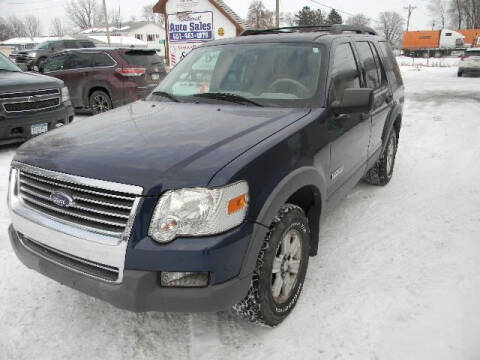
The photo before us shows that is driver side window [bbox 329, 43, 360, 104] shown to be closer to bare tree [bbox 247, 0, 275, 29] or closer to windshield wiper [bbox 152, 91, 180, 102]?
windshield wiper [bbox 152, 91, 180, 102]

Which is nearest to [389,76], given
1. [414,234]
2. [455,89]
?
[414,234]

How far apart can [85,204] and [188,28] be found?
1394 centimetres

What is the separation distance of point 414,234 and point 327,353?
1.88 meters

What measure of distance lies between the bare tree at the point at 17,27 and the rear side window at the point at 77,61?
123m

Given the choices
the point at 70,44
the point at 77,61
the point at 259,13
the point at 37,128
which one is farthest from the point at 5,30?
the point at 37,128

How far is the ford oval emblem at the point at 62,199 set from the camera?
7.27 feet

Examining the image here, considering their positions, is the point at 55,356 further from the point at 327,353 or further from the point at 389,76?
the point at 389,76

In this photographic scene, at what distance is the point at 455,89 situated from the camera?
1557 centimetres

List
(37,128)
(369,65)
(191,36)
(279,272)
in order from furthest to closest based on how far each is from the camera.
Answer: (191,36), (37,128), (369,65), (279,272)

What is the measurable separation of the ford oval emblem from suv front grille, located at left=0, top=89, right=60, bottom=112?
495 centimetres

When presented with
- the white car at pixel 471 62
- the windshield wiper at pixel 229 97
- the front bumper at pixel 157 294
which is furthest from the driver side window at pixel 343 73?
the white car at pixel 471 62

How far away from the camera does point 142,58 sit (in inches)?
398

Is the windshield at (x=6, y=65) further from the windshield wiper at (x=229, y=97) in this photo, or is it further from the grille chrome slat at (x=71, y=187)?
the grille chrome slat at (x=71, y=187)

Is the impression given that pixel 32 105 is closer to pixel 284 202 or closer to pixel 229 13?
pixel 284 202
